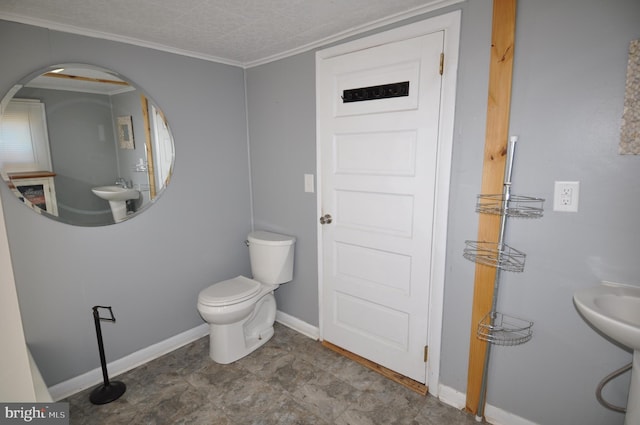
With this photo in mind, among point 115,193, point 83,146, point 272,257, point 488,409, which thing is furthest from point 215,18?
point 488,409

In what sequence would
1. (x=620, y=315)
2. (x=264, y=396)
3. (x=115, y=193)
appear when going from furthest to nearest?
(x=115, y=193) < (x=264, y=396) < (x=620, y=315)

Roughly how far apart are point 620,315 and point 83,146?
2.96 m

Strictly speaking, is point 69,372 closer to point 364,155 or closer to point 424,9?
point 364,155

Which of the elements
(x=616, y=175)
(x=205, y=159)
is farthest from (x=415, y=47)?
(x=205, y=159)

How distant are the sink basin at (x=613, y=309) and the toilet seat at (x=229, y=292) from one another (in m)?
1.92

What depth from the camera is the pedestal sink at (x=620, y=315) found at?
1.08 m

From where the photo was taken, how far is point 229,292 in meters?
2.35

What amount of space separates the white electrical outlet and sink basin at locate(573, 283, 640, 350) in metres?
0.37

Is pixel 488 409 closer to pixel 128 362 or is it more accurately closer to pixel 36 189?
pixel 128 362

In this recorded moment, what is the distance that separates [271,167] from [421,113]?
1368 mm

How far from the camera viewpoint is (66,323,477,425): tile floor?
185 cm

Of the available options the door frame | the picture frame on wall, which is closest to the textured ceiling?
the door frame

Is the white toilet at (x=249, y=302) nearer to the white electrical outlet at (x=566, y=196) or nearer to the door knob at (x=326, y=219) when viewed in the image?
the door knob at (x=326, y=219)

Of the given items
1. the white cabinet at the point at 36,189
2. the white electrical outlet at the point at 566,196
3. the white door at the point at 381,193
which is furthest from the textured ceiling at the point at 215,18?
the white electrical outlet at the point at 566,196
